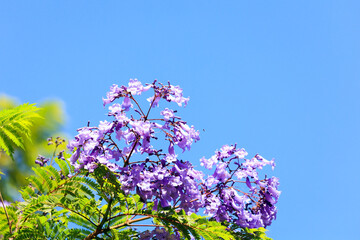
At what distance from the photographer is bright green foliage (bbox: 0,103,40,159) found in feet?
13.3

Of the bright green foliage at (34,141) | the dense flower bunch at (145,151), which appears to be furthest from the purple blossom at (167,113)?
the bright green foliage at (34,141)

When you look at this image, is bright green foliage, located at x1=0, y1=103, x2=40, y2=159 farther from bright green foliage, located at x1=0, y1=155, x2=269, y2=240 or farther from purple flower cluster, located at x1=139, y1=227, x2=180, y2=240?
purple flower cluster, located at x1=139, y1=227, x2=180, y2=240

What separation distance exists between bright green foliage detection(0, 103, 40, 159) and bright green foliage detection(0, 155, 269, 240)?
381mm

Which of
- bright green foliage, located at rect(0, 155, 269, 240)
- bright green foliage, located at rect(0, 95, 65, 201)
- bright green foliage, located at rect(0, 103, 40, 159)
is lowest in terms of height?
bright green foliage, located at rect(0, 155, 269, 240)

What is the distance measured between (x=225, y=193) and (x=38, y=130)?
13.5 meters

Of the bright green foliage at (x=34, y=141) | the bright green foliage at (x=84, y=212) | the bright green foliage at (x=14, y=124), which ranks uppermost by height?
the bright green foliage at (x=34, y=141)

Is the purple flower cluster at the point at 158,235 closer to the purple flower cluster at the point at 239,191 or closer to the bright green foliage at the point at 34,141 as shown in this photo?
the purple flower cluster at the point at 239,191

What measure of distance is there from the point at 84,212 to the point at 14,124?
1.11 meters

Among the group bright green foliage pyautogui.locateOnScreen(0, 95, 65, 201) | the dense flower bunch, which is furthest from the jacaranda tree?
bright green foliage pyautogui.locateOnScreen(0, 95, 65, 201)

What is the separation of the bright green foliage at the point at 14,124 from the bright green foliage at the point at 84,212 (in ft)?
1.25

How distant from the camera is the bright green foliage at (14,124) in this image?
4.04 m

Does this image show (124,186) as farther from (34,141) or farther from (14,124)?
(34,141)

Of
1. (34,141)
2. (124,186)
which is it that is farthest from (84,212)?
(34,141)

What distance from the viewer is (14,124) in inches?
164
